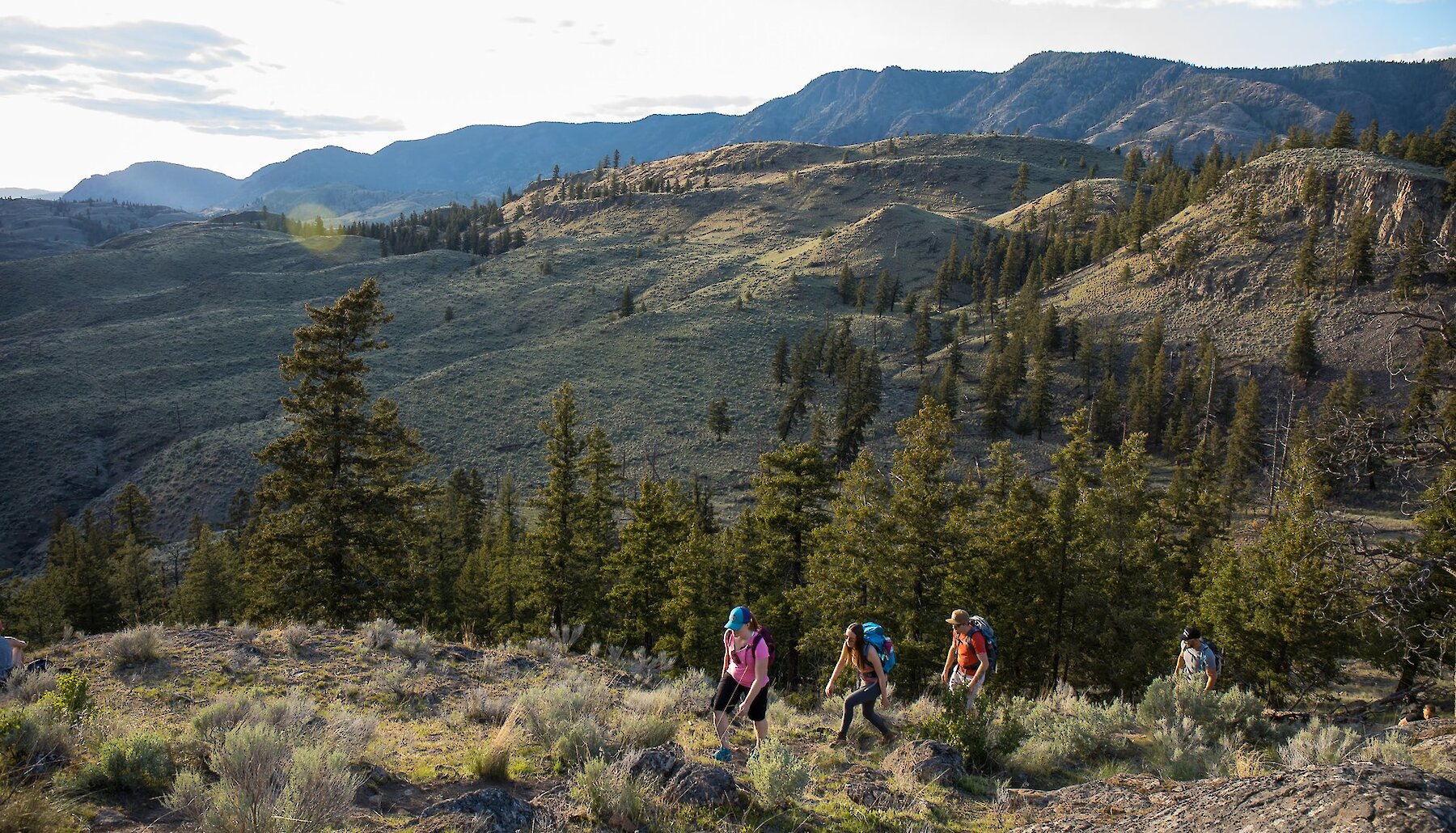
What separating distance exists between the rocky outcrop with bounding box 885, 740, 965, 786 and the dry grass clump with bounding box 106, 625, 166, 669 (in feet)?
32.3

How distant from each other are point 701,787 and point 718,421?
66.8 metres

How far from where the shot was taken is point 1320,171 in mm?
85438

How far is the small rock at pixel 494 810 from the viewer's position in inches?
182

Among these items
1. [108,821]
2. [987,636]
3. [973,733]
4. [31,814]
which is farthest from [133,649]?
[987,636]

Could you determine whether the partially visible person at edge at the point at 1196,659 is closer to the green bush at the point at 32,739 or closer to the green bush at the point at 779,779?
the green bush at the point at 779,779

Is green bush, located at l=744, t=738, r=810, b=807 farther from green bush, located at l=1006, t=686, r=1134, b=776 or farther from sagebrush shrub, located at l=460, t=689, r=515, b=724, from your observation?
sagebrush shrub, located at l=460, t=689, r=515, b=724

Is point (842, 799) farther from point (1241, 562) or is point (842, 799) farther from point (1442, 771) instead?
point (1241, 562)

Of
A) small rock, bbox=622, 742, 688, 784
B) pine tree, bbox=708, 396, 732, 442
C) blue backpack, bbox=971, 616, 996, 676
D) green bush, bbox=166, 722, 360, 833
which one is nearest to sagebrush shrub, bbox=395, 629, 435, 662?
green bush, bbox=166, 722, 360, 833

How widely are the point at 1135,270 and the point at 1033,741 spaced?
333 ft

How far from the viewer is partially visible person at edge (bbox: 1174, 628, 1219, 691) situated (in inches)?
407

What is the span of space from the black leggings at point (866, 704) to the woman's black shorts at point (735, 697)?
3.75 ft

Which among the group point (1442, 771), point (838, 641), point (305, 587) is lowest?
point (838, 641)

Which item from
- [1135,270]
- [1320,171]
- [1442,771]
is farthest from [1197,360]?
[1442,771]

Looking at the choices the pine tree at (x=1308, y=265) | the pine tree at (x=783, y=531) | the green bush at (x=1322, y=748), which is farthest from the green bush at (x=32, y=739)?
the pine tree at (x=1308, y=265)
